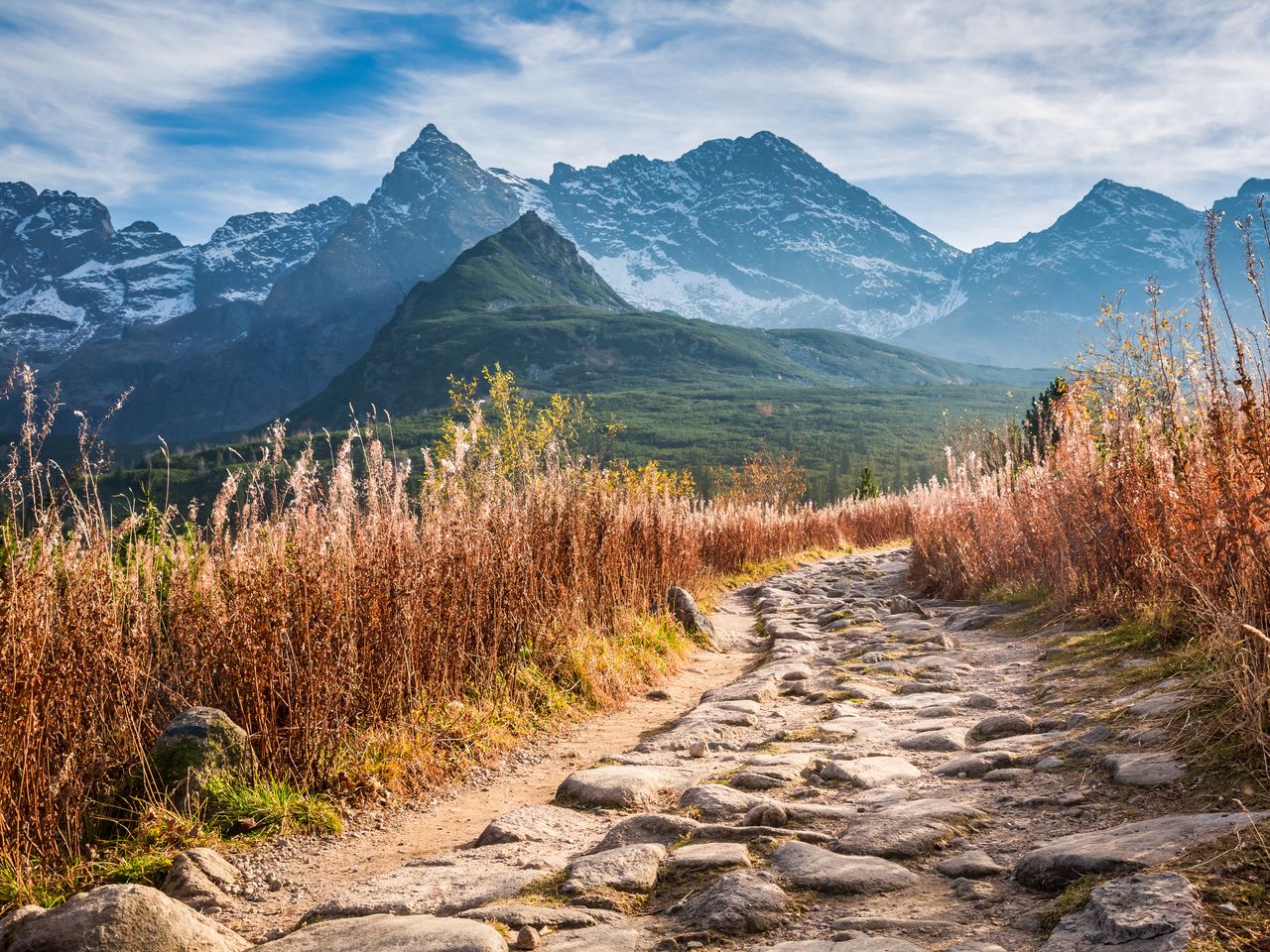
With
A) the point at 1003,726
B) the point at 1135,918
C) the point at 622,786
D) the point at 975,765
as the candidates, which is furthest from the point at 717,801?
the point at 1135,918

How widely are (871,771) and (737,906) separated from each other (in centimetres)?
183

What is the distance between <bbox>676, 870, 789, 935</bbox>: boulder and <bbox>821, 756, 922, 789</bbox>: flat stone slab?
1460 mm

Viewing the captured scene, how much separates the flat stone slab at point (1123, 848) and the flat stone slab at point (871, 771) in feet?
4.54

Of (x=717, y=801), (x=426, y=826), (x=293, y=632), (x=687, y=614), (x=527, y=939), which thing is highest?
(x=293, y=632)

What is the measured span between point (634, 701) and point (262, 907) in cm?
407

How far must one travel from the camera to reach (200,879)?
3.34 meters

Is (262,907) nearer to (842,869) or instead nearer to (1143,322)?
(842,869)

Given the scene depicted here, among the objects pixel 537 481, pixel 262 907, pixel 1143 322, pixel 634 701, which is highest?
pixel 1143 322

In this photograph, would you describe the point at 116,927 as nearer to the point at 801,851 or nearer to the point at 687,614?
the point at 801,851

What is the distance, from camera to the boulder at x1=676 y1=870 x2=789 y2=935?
264 centimetres

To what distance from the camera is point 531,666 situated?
6.45 metres

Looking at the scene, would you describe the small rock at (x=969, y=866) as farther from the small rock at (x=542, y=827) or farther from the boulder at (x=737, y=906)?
the small rock at (x=542, y=827)

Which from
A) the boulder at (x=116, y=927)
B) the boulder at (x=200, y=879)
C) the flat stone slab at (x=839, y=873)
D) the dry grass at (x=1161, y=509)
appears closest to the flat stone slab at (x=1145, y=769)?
the dry grass at (x=1161, y=509)

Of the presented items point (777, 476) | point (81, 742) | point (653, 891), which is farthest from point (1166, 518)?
point (777, 476)
